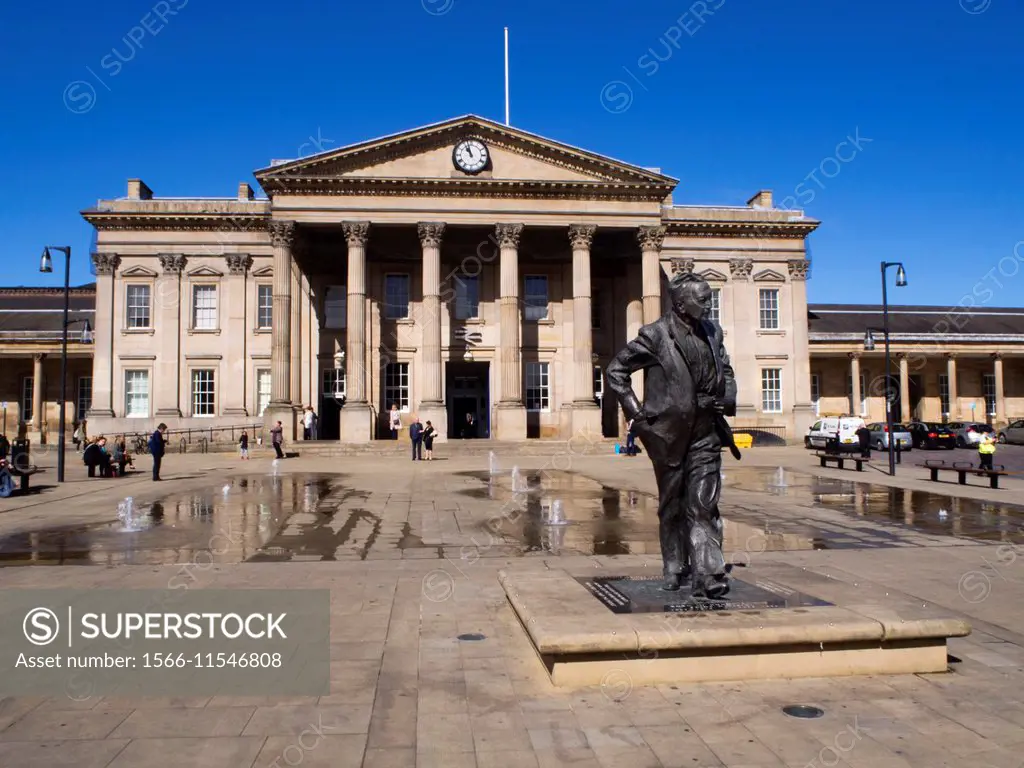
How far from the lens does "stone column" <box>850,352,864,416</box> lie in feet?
174

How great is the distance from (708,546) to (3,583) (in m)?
8.10

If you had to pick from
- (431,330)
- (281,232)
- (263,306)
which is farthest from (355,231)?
(263,306)

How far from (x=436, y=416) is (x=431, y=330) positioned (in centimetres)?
446

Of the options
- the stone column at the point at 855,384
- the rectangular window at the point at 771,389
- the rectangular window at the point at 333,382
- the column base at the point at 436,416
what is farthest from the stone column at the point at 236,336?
the stone column at the point at 855,384

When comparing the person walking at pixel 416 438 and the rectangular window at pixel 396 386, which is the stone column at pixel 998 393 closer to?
the rectangular window at pixel 396 386

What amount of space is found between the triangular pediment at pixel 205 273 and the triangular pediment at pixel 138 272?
2.10 meters

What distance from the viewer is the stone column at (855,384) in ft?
174

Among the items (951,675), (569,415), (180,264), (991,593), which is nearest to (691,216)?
(569,415)

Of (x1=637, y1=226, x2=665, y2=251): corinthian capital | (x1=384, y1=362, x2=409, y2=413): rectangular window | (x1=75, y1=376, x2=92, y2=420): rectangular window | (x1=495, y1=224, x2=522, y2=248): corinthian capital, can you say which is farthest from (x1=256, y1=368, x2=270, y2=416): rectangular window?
(x1=637, y1=226, x2=665, y2=251): corinthian capital

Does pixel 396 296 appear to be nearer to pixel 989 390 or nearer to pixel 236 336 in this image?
pixel 236 336

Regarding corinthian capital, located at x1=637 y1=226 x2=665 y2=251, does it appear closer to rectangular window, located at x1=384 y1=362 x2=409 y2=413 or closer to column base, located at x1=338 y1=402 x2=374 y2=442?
rectangular window, located at x1=384 y1=362 x2=409 y2=413

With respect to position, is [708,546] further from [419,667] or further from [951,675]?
[419,667]

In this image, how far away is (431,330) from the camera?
130 feet

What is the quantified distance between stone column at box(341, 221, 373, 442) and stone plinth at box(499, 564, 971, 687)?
3312 centimetres
